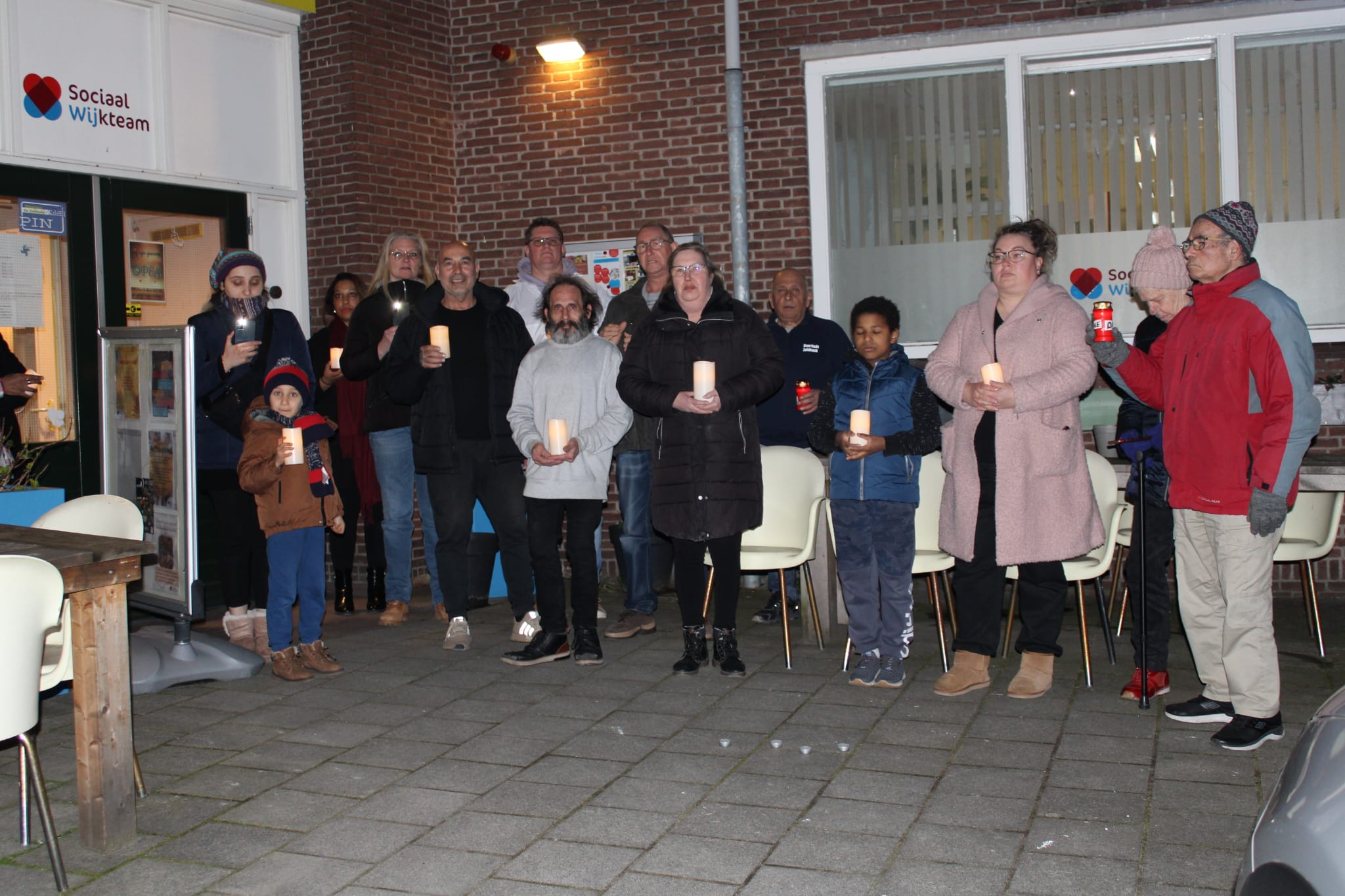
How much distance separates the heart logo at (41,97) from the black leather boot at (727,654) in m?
4.92

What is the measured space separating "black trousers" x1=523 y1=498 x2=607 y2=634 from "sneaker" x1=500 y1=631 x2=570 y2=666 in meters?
0.03

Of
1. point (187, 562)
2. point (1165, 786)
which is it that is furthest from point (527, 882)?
point (187, 562)

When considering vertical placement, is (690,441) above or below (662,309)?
below

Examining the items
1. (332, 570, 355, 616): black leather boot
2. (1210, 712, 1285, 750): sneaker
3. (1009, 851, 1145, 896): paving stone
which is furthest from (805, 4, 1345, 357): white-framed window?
(1009, 851, 1145, 896): paving stone

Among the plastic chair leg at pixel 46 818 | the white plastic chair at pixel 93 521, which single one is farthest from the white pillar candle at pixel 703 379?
the plastic chair leg at pixel 46 818

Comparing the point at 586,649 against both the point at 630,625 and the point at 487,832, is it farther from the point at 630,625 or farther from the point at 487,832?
the point at 487,832

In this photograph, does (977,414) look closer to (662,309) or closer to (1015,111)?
(662,309)

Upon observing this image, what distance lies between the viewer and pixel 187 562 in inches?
223

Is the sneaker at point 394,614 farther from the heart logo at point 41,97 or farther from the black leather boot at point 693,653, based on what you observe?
the heart logo at point 41,97

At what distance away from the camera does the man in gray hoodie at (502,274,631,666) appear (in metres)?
5.88

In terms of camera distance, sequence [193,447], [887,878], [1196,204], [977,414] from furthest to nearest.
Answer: [1196,204], [193,447], [977,414], [887,878]

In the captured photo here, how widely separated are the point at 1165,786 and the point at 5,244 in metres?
6.54

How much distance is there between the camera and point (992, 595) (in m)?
5.37

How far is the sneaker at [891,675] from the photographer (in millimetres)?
5523
